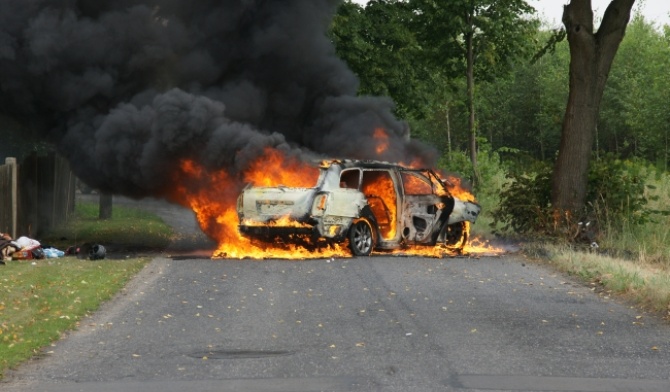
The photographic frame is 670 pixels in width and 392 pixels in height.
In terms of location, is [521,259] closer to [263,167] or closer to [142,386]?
[263,167]

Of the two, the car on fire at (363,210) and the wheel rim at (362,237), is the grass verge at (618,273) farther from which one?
the wheel rim at (362,237)

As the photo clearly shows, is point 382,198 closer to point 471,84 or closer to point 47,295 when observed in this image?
point 47,295

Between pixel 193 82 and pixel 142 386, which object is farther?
pixel 193 82

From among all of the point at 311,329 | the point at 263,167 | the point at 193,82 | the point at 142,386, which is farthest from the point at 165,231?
the point at 142,386

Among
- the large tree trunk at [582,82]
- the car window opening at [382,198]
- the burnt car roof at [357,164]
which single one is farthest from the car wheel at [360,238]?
the large tree trunk at [582,82]

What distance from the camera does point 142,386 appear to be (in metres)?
7.20

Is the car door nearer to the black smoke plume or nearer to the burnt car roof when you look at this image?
the burnt car roof

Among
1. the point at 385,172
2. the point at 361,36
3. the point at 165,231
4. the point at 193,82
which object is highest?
the point at 361,36

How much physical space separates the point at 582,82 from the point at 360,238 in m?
5.63

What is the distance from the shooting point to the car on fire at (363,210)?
16.3m

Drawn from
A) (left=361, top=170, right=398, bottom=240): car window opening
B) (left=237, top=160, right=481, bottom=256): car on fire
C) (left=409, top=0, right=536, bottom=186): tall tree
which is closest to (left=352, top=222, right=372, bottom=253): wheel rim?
(left=237, top=160, right=481, bottom=256): car on fire

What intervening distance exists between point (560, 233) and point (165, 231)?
10402mm

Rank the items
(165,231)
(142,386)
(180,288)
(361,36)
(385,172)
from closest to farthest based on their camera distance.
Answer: (142,386)
(180,288)
(385,172)
(165,231)
(361,36)

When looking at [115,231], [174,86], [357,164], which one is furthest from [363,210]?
[115,231]
